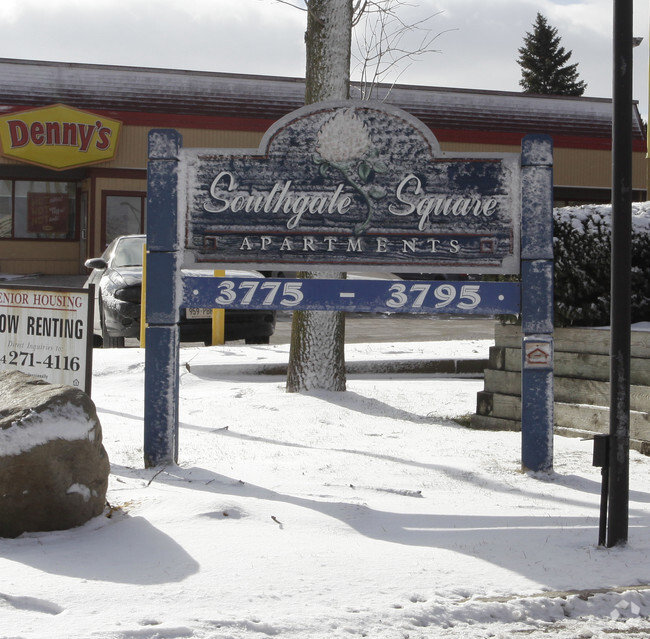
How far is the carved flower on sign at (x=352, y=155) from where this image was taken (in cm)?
617

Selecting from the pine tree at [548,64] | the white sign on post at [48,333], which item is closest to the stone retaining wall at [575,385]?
the white sign on post at [48,333]

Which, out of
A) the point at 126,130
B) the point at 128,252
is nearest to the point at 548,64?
the point at 126,130

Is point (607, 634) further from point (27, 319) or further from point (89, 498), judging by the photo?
point (27, 319)

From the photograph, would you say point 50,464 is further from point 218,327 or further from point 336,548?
point 218,327

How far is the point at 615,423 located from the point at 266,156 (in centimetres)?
302

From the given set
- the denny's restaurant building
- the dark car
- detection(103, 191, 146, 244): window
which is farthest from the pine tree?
the dark car

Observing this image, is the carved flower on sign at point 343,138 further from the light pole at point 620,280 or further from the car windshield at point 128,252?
the car windshield at point 128,252

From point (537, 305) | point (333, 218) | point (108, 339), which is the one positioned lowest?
point (108, 339)

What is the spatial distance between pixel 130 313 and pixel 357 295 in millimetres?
6483

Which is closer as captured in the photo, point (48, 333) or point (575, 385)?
point (48, 333)

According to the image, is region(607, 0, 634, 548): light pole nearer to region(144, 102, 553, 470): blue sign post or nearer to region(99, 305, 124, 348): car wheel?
region(144, 102, 553, 470): blue sign post

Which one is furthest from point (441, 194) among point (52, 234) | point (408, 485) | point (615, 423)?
point (52, 234)

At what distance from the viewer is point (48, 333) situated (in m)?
6.26

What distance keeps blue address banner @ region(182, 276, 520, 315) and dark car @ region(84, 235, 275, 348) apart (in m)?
5.52
